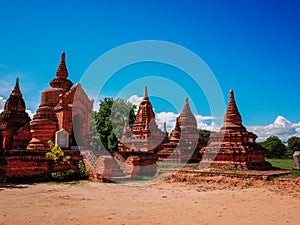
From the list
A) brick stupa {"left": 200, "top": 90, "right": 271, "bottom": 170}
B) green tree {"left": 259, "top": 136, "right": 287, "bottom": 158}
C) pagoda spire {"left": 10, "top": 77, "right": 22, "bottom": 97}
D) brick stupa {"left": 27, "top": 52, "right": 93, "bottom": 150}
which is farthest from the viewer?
green tree {"left": 259, "top": 136, "right": 287, "bottom": 158}

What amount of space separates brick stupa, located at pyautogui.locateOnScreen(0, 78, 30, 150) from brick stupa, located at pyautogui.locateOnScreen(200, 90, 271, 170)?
15.7m

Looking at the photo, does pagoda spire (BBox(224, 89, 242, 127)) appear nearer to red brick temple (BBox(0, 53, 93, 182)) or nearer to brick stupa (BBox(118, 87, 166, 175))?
red brick temple (BBox(0, 53, 93, 182))

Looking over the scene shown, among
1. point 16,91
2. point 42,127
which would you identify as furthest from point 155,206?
point 16,91

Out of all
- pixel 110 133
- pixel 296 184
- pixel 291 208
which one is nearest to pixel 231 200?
pixel 291 208

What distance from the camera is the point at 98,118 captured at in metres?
38.3

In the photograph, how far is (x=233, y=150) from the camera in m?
20.7

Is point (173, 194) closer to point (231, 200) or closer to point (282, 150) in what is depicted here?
point (231, 200)

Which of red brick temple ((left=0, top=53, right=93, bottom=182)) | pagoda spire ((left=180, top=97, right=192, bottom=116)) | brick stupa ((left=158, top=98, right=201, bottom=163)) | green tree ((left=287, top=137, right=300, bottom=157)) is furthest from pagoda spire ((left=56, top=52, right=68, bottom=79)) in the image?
green tree ((left=287, top=137, right=300, bottom=157))

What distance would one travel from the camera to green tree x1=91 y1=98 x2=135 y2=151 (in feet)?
121

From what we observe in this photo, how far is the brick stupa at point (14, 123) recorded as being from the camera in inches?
1016

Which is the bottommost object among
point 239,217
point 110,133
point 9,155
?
point 239,217

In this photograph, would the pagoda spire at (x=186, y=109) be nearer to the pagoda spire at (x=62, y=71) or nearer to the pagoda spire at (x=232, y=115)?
the pagoda spire at (x=232, y=115)

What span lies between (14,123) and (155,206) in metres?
21.4

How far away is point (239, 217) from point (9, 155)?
13.9 m
